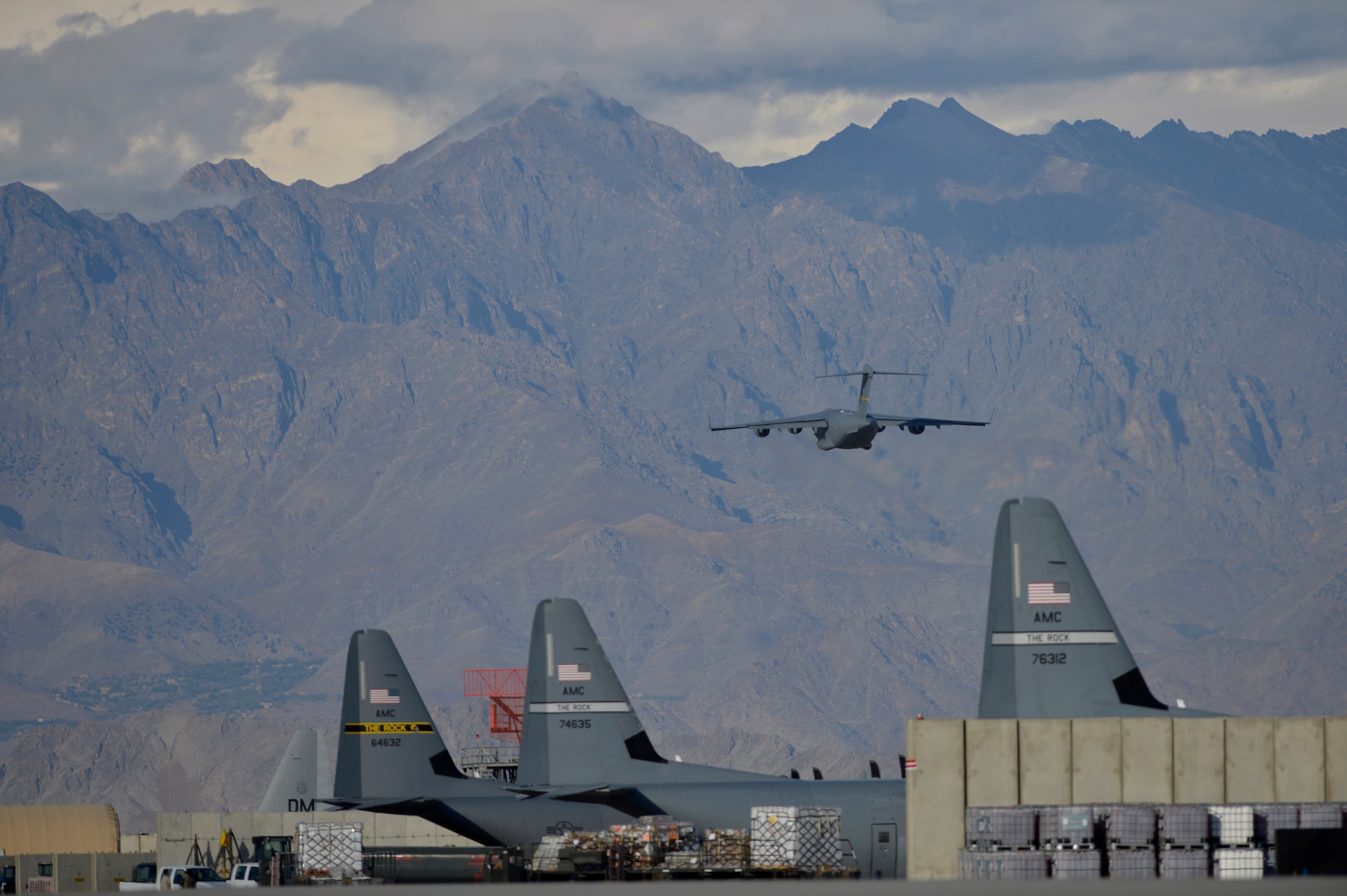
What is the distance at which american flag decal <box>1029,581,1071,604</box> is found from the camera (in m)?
52.8

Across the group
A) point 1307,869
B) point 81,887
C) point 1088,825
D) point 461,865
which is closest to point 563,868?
point 461,865

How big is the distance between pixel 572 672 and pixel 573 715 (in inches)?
59.3

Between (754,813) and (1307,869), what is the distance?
17.9 metres

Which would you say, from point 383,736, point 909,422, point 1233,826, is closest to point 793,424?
point 909,422

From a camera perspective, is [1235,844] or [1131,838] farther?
[1235,844]

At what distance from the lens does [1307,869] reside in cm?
4653

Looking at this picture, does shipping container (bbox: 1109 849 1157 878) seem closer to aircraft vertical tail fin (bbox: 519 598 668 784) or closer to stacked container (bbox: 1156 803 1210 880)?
stacked container (bbox: 1156 803 1210 880)

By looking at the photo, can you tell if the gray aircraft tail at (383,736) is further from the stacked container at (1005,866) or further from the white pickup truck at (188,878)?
the stacked container at (1005,866)

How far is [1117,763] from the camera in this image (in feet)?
167

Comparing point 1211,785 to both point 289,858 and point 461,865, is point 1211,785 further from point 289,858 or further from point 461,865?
point 289,858

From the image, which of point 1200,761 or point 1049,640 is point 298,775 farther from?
point 1200,761

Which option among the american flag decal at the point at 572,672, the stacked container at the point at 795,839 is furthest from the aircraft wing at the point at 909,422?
the stacked container at the point at 795,839

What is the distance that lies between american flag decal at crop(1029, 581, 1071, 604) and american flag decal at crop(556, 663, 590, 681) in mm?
22066

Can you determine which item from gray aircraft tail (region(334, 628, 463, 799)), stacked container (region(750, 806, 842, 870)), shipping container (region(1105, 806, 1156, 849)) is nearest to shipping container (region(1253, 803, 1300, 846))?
shipping container (region(1105, 806, 1156, 849))
